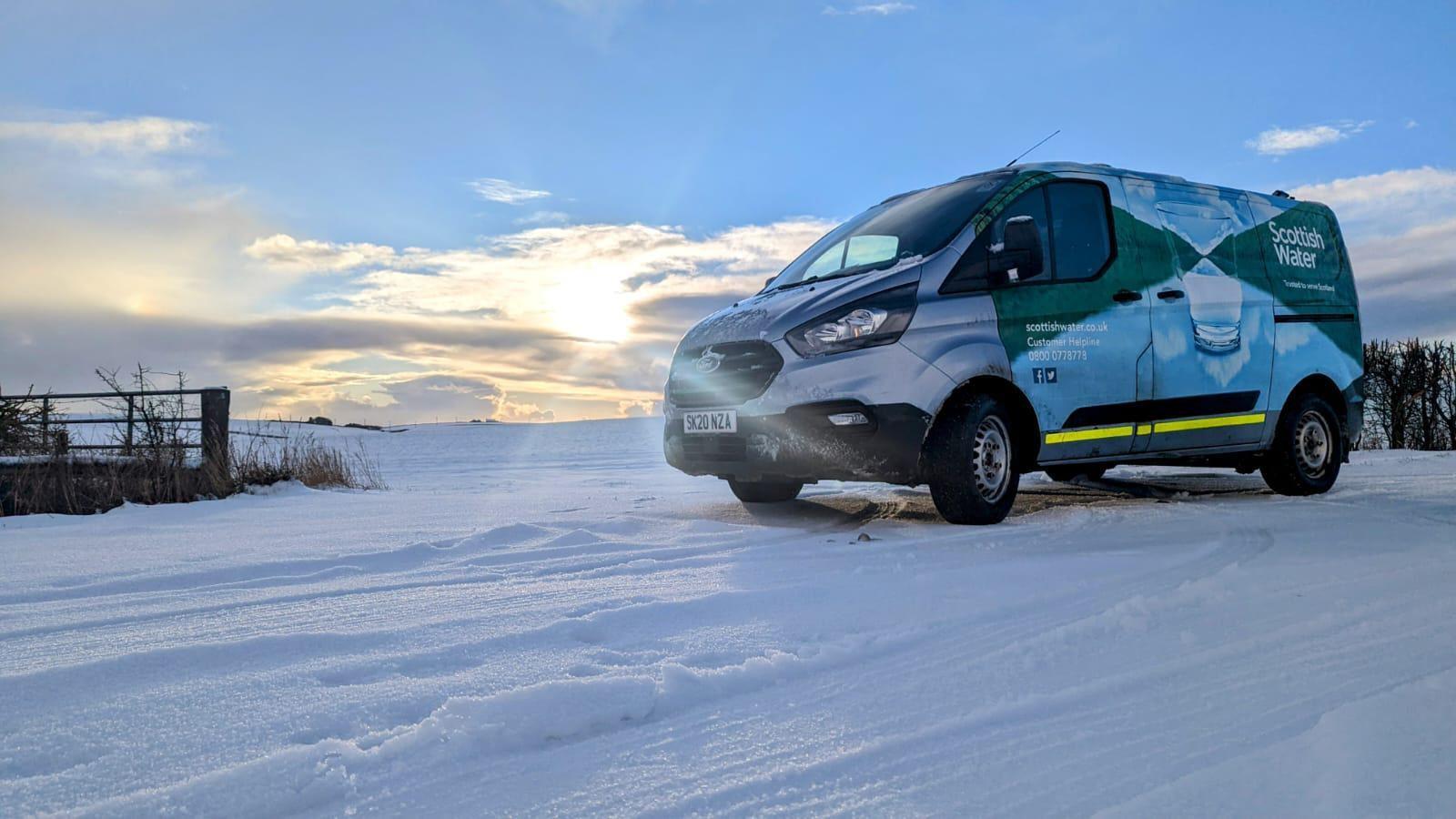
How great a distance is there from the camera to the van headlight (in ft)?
16.5

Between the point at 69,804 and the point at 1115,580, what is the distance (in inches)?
128

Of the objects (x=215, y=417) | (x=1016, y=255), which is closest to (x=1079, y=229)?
(x=1016, y=255)

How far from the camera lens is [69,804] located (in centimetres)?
162

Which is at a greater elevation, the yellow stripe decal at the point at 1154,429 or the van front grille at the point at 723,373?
the van front grille at the point at 723,373

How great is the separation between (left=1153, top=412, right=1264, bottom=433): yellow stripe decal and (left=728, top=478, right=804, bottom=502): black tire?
2.36 metres

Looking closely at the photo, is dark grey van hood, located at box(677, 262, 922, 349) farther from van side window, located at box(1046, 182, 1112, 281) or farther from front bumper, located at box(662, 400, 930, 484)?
van side window, located at box(1046, 182, 1112, 281)

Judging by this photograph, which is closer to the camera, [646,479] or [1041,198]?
[1041,198]

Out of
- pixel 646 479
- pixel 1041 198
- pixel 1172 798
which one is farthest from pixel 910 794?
pixel 646 479

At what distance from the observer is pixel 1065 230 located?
582 centimetres

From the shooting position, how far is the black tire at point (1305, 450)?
6.95 meters

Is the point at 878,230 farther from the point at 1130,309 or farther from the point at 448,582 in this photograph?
the point at 448,582

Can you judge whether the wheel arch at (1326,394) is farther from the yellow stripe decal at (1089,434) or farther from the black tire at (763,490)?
the black tire at (763,490)

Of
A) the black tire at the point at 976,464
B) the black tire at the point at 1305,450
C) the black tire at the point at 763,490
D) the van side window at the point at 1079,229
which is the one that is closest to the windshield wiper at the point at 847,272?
the black tire at the point at 976,464

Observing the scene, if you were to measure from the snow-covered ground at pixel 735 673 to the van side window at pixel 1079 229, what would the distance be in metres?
1.69
